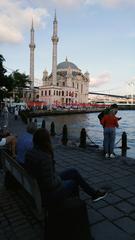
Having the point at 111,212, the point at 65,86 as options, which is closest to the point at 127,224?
the point at 111,212

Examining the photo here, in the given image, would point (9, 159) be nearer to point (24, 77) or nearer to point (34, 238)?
point (34, 238)

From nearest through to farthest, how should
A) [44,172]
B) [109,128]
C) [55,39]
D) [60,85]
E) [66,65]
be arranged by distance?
[44,172] → [109,128] → [55,39] → [60,85] → [66,65]

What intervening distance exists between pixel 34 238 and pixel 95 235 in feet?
2.84

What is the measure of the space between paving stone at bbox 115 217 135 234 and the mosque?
10103 cm

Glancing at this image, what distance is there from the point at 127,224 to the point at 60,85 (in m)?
130

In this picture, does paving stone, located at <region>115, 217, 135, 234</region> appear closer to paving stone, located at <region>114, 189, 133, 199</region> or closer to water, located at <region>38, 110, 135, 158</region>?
paving stone, located at <region>114, 189, 133, 199</region>

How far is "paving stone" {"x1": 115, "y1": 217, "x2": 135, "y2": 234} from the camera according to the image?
3806mm

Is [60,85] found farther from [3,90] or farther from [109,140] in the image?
[109,140]

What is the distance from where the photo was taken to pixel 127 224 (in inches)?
157

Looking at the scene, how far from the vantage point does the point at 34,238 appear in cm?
357

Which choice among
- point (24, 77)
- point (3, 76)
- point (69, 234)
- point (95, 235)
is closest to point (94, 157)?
point (95, 235)

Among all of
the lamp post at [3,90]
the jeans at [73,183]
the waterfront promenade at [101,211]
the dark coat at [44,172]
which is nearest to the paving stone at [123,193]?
the waterfront promenade at [101,211]

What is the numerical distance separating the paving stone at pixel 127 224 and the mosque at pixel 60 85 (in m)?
101

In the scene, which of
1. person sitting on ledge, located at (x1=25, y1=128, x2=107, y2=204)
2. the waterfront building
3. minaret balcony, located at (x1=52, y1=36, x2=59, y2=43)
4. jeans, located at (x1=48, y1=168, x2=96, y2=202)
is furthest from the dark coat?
the waterfront building
